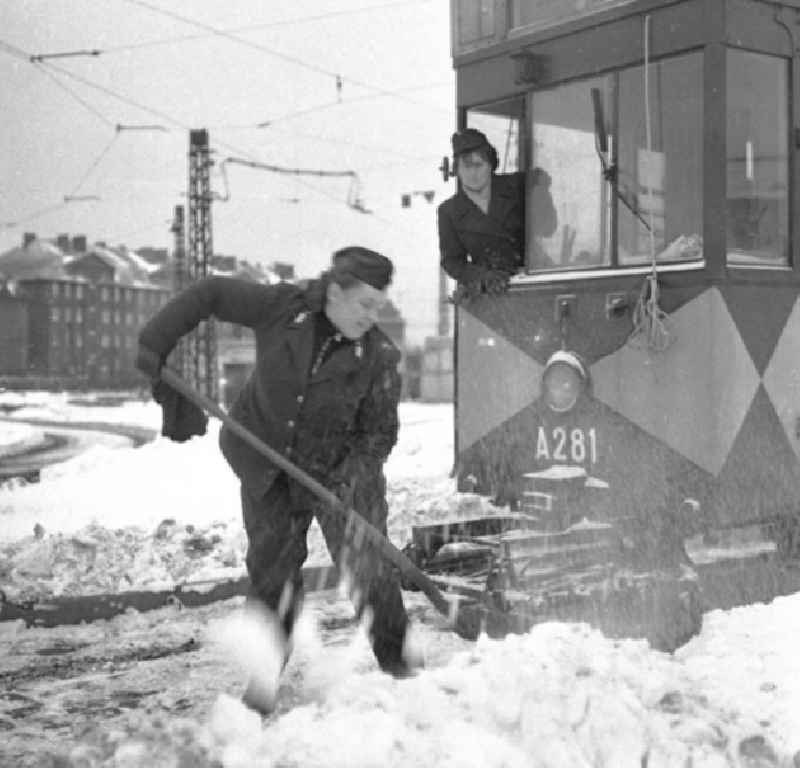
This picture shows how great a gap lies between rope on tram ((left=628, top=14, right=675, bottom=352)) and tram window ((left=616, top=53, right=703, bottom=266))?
0.02 meters

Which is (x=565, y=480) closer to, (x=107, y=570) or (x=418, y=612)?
(x=418, y=612)

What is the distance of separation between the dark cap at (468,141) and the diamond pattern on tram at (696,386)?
5.29ft

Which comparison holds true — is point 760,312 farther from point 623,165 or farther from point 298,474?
point 298,474

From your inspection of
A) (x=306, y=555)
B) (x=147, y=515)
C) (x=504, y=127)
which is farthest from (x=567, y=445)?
(x=147, y=515)

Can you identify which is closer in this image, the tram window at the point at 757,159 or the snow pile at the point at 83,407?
the tram window at the point at 757,159

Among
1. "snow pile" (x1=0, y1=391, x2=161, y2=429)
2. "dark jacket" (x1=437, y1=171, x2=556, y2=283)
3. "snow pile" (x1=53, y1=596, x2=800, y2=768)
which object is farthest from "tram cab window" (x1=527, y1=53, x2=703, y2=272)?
"snow pile" (x1=0, y1=391, x2=161, y2=429)

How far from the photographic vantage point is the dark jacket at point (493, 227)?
270 inches

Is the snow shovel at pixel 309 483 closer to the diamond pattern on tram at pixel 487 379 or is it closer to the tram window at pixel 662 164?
the diamond pattern on tram at pixel 487 379

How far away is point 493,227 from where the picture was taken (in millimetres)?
6961

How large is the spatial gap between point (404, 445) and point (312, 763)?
15.7 m

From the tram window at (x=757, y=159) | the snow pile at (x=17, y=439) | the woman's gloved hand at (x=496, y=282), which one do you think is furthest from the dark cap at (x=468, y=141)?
the snow pile at (x=17, y=439)

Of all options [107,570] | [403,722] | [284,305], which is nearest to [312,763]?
[403,722]

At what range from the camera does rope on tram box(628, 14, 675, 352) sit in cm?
607

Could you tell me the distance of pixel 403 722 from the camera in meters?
3.74
